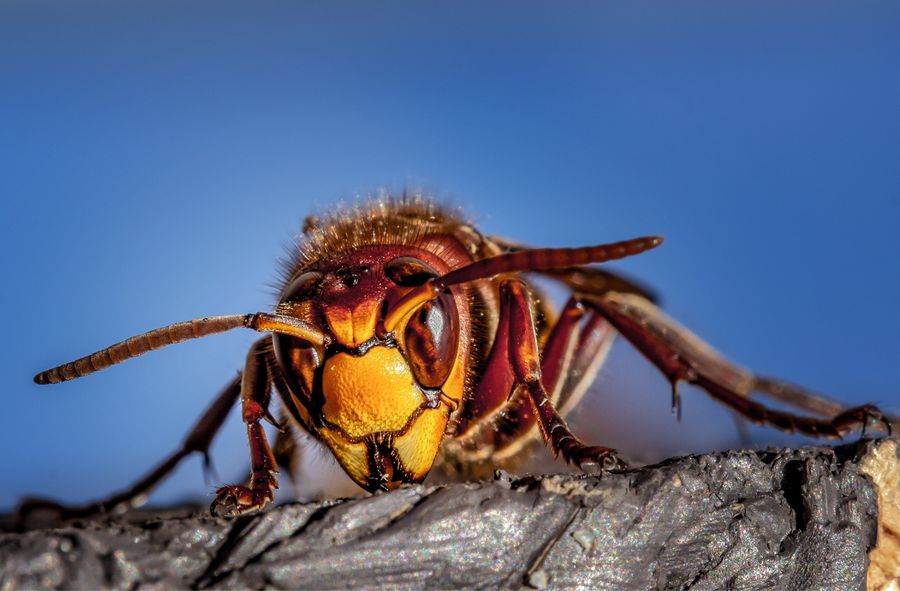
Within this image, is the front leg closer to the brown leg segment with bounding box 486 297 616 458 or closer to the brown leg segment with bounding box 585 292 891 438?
the brown leg segment with bounding box 486 297 616 458

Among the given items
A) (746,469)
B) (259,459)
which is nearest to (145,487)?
(259,459)

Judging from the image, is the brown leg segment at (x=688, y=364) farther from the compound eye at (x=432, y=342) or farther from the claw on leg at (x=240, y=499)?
the claw on leg at (x=240, y=499)

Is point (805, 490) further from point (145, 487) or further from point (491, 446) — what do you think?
point (145, 487)

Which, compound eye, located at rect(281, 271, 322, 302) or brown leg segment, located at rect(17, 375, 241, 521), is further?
brown leg segment, located at rect(17, 375, 241, 521)

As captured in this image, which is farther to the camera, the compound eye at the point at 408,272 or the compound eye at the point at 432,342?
the compound eye at the point at 408,272

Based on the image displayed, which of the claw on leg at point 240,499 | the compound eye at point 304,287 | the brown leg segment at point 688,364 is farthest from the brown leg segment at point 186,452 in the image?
the brown leg segment at point 688,364

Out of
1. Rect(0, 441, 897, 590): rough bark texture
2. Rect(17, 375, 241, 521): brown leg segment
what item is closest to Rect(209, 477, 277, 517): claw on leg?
Rect(0, 441, 897, 590): rough bark texture
